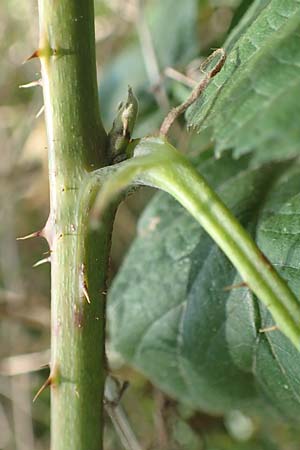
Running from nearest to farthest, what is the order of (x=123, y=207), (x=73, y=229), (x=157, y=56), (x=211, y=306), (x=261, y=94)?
(x=261, y=94), (x=73, y=229), (x=211, y=306), (x=157, y=56), (x=123, y=207)

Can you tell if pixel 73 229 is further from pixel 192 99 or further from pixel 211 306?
pixel 211 306

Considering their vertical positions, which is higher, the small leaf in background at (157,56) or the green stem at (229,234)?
the small leaf in background at (157,56)

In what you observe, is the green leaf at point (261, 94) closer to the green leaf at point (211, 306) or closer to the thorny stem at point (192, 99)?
the thorny stem at point (192, 99)

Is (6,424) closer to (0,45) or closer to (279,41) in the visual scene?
(0,45)

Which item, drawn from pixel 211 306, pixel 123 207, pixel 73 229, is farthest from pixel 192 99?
pixel 123 207

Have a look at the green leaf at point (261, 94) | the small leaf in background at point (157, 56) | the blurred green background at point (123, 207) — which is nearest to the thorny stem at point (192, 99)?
the green leaf at point (261, 94)

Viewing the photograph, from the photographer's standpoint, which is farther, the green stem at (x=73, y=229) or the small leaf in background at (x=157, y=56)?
the small leaf in background at (x=157, y=56)
